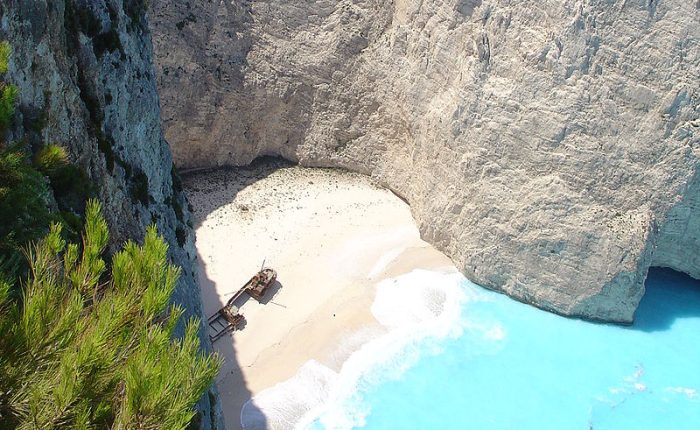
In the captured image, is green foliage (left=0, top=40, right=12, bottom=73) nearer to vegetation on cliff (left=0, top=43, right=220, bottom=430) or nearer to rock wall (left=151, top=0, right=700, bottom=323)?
vegetation on cliff (left=0, top=43, right=220, bottom=430)

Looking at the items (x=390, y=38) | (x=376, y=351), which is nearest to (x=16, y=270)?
(x=376, y=351)

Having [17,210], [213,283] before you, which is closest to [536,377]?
[213,283]

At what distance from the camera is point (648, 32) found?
73.6ft

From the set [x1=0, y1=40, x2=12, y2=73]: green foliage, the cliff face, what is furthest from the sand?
[x1=0, y1=40, x2=12, y2=73]: green foliage

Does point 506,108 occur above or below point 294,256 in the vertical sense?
above

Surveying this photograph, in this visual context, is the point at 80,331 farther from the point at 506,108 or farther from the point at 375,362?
the point at 506,108

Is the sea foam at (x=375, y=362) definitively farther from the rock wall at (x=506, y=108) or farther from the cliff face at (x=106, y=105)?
the cliff face at (x=106, y=105)

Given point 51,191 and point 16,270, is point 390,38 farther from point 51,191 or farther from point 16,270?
point 16,270

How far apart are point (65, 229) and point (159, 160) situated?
310 inches

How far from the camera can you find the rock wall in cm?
2291

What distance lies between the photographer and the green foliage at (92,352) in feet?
24.2

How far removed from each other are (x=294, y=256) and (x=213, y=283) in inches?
146

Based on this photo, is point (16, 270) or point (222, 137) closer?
point (16, 270)

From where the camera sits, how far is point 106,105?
14938 millimetres
